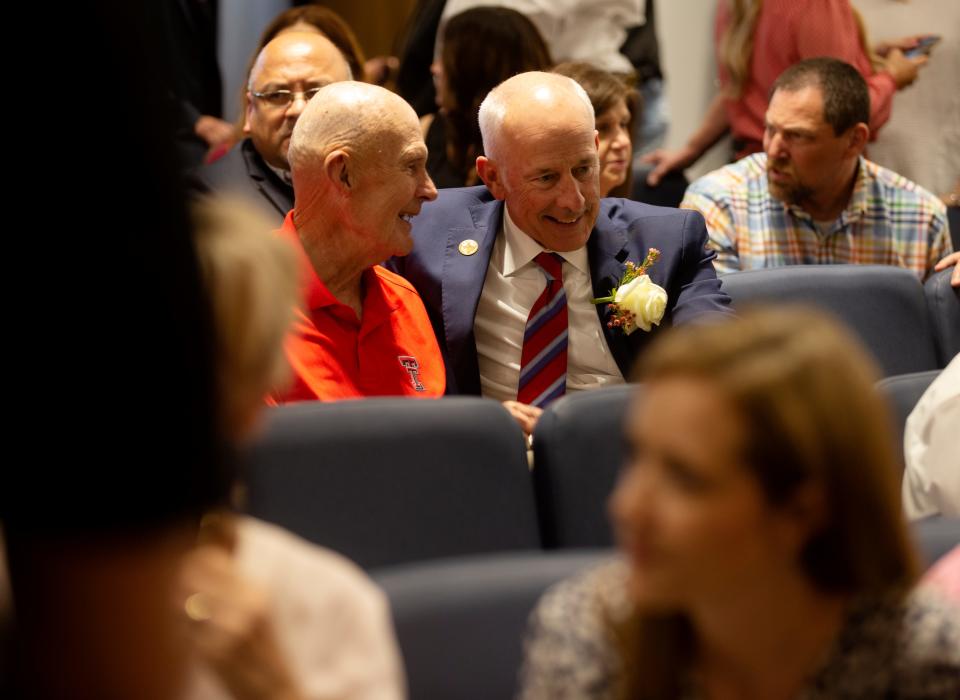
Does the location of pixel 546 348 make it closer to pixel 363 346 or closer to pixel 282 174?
pixel 363 346

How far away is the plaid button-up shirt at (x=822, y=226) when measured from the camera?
3.60 metres

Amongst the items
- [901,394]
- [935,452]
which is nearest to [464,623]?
[935,452]

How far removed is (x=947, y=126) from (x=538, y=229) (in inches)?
97.5

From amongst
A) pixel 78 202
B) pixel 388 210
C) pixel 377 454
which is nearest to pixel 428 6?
pixel 388 210

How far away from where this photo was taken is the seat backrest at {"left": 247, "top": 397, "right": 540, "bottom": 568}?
1.78 meters

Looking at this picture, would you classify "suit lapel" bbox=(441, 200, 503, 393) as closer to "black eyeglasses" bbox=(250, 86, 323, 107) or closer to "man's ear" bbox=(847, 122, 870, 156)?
"black eyeglasses" bbox=(250, 86, 323, 107)

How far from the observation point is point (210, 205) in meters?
1.04

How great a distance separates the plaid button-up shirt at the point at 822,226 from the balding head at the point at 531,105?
0.98 meters

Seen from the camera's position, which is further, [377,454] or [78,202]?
[377,454]

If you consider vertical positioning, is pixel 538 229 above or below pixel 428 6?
below

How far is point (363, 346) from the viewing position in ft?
8.15

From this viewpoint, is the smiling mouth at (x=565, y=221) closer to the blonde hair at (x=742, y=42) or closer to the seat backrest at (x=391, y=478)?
the seat backrest at (x=391, y=478)

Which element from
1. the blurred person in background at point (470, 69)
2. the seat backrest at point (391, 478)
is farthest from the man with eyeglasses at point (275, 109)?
the seat backrest at point (391, 478)

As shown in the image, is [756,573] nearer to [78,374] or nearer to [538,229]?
[78,374]
